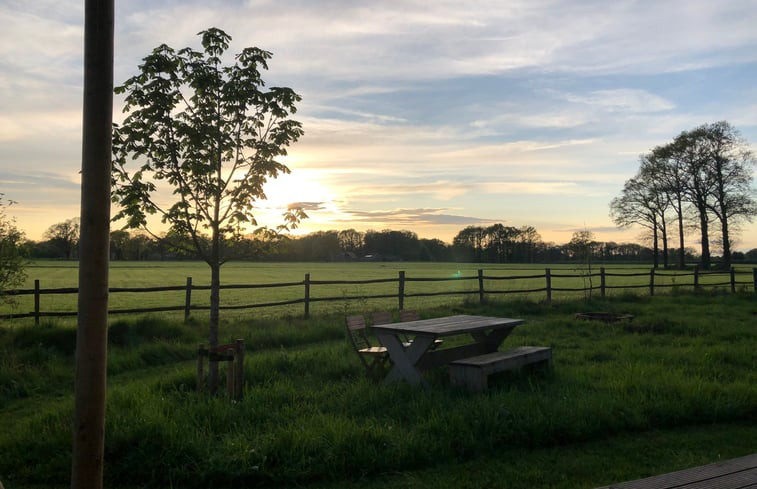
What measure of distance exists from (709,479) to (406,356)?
3.57 metres

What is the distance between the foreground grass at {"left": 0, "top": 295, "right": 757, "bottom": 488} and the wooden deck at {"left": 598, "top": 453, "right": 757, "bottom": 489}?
31.0 inches

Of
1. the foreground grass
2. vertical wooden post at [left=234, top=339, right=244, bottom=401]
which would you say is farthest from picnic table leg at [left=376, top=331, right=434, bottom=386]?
vertical wooden post at [left=234, top=339, right=244, bottom=401]

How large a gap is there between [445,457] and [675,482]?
1.74 metres

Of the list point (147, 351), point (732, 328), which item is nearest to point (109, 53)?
point (147, 351)

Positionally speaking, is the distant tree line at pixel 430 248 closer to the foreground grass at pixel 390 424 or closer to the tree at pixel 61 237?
the tree at pixel 61 237

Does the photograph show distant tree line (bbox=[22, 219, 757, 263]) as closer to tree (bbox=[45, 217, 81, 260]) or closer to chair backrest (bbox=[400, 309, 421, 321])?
tree (bbox=[45, 217, 81, 260])

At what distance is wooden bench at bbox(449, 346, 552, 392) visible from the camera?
5914 millimetres

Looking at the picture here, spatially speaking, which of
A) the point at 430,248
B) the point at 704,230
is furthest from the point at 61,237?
the point at 704,230

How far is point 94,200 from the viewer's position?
237 cm

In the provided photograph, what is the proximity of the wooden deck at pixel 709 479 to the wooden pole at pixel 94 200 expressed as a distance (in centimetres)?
277

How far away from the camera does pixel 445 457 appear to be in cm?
439

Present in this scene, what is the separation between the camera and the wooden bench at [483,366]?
19.4 feet

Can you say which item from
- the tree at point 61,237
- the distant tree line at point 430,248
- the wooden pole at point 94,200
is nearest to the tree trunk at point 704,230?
the distant tree line at point 430,248

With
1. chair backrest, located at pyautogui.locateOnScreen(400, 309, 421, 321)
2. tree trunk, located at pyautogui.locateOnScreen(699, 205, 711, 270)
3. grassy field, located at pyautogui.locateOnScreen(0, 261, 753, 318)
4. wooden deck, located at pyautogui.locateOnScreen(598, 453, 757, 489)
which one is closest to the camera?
wooden deck, located at pyautogui.locateOnScreen(598, 453, 757, 489)
